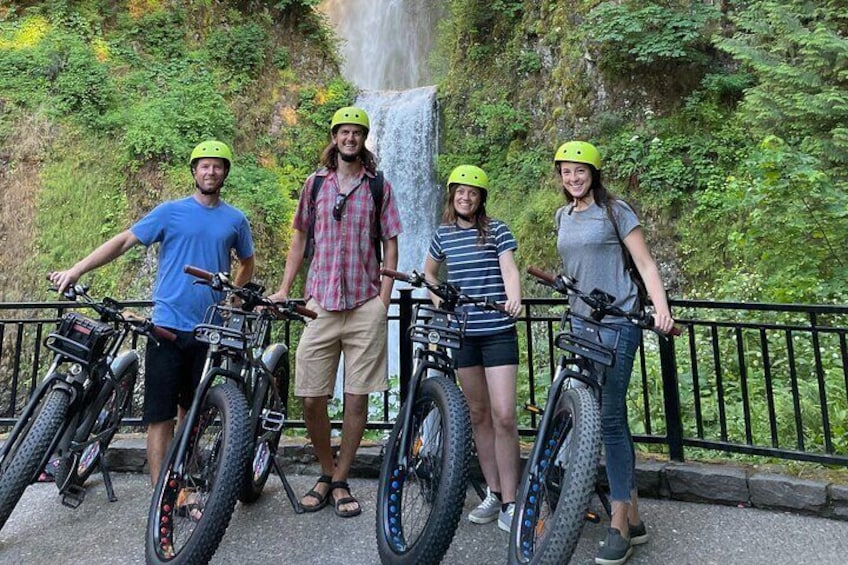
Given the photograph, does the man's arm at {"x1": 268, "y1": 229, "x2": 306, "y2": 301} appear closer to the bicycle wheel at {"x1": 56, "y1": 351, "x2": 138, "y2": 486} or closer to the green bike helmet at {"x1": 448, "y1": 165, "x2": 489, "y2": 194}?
the green bike helmet at {"x1": 448, "y1": 165, "x2": 489, "y2": 194}

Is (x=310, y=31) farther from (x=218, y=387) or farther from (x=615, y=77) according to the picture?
(x=218, y=387)

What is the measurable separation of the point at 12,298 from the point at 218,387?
12011 millimetres

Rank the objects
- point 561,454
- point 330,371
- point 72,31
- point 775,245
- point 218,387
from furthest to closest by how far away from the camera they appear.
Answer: point 72,31, point 775,245, point 330,371, point 218,387, point 561,454

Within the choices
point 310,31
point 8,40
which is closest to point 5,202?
point 8,40

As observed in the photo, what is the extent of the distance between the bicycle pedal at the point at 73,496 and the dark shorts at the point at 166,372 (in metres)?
0.63

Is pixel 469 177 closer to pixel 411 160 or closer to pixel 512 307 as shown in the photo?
pixel 512 307

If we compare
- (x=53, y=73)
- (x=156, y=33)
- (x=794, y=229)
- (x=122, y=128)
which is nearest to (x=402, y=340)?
(x=794, y=229)

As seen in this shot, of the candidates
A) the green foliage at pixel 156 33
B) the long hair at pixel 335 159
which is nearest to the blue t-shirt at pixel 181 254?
the long hair at pixel 335 159

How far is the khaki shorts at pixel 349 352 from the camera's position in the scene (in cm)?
365

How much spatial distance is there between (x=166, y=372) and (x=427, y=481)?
1.79m

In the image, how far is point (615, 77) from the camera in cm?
1250

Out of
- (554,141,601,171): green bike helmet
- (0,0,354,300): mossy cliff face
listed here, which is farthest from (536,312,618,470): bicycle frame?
(0,0,354,300): mossy cliff face

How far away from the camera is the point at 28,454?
306 cm

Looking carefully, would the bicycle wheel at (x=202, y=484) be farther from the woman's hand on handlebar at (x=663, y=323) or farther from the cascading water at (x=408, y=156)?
the cascading water at (x=408, y=156)
